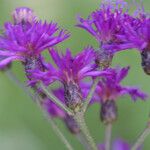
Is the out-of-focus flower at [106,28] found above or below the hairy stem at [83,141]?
above

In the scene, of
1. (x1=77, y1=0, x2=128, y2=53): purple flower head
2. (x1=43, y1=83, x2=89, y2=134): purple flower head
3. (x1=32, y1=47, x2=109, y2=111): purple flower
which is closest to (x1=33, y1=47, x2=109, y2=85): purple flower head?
(x1=32, y1=47, x2=109, y2=111): purple flower

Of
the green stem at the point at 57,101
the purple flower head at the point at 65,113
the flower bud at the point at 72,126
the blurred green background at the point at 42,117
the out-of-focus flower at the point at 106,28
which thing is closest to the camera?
the green stem at the point at 57,101


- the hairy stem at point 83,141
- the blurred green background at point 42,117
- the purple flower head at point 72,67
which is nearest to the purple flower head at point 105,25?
the purple flower head at point 72,67

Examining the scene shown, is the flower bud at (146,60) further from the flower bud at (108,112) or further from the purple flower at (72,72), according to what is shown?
the flower bud at (108,112)

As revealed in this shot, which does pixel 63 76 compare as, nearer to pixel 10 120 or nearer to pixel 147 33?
pixel 147 33

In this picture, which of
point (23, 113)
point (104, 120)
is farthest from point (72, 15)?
point (104, 120)
